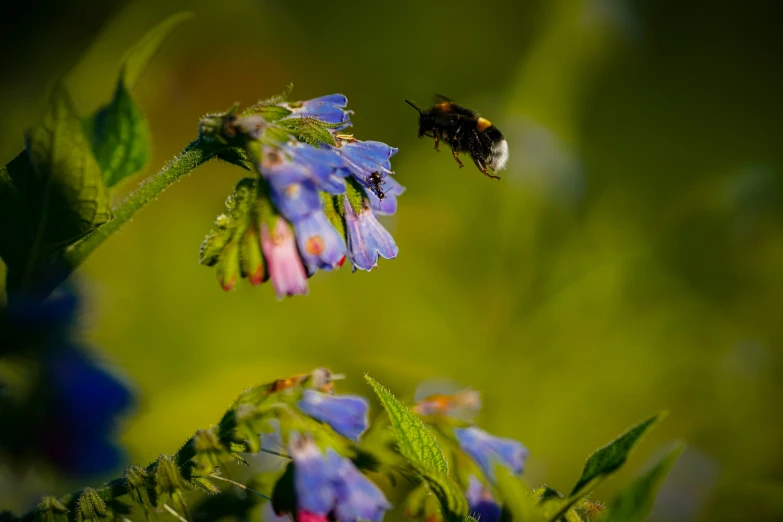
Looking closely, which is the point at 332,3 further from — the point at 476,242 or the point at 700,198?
the point at 700,198

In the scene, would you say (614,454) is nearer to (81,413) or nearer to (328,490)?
(328,490)

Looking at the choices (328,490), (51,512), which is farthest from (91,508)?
(328,490)

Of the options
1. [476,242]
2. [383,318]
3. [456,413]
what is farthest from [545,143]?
[456,413]

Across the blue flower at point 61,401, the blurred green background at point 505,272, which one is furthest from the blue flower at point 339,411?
the blurred green background at point 505,272

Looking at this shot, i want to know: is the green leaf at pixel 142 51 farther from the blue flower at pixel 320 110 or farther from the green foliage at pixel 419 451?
the green foliage at pixel 419 451

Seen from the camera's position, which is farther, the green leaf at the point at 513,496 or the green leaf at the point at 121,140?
the green leaf at the point at 121,140

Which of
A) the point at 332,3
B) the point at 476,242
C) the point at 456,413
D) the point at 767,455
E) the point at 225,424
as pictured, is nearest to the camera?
the point at 225,424
